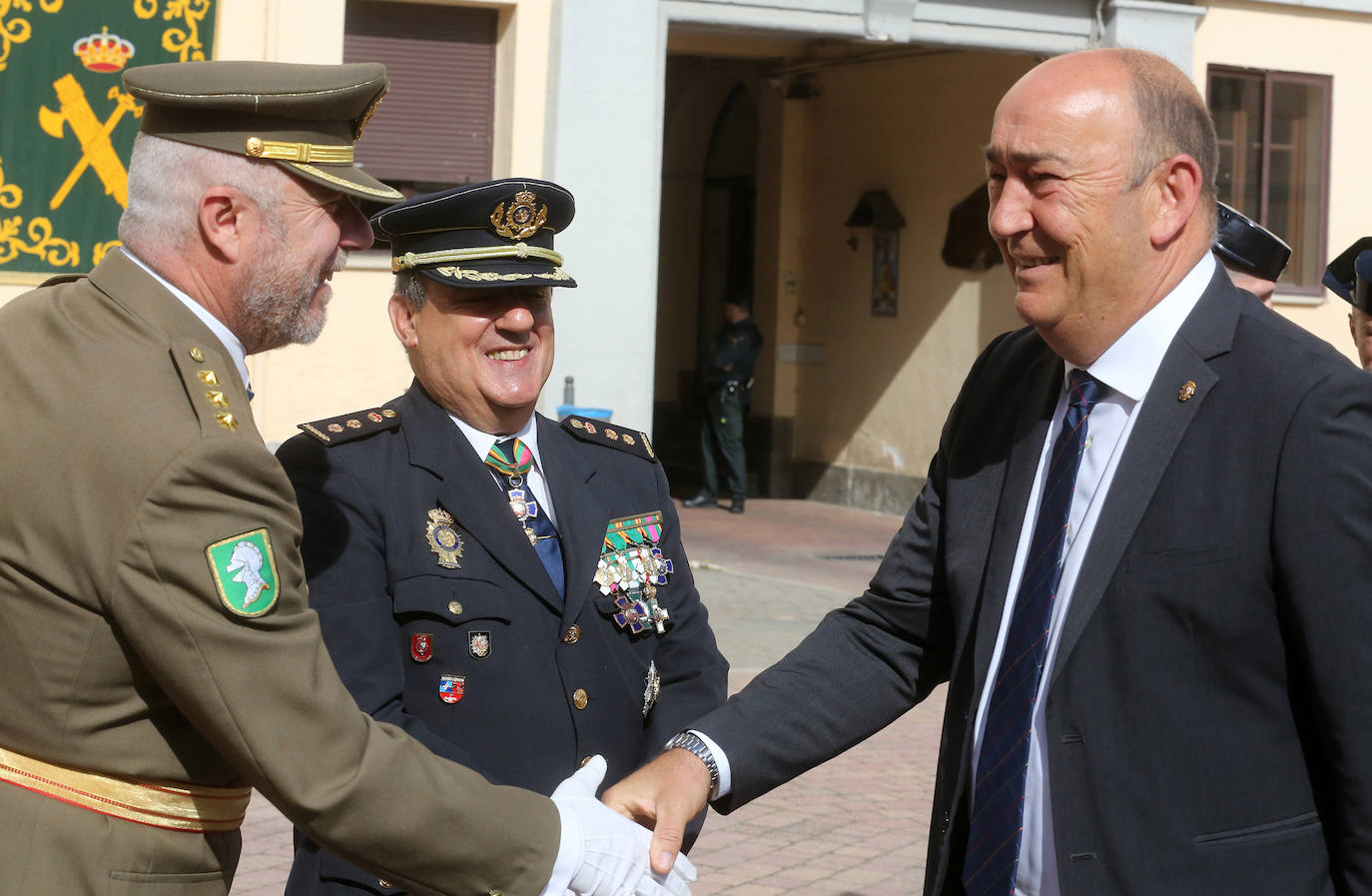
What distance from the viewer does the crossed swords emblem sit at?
10.1 metres

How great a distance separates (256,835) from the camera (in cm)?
595

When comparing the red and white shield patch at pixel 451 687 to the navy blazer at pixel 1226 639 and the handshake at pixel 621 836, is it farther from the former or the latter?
the navy blazer at pixel 1226 639

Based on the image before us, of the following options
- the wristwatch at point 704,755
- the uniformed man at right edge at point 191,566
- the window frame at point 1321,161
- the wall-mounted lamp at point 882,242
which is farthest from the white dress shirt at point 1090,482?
the wall-mounted lamp at point 882,242

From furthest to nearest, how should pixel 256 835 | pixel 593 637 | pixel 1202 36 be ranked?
1. pixel 1202 36
2. pixel 256 835
3. pixel 593 637

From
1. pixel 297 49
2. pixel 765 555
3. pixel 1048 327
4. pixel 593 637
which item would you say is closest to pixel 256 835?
pixel 593 637

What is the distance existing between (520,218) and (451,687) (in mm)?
976

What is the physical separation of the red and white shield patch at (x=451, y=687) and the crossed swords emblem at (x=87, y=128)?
7.82m

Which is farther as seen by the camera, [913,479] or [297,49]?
[913,479]

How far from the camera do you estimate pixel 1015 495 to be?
2.74 meters

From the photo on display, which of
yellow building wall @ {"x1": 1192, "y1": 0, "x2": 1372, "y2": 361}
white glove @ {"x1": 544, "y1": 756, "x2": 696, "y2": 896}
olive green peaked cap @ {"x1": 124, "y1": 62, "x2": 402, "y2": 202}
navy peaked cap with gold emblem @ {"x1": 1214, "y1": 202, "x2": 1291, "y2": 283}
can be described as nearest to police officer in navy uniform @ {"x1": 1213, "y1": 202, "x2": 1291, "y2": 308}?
navy peaked cap with gold emblem @ {"x1": 1214, "y1": 202, "x2": 1291, "y2": 283}

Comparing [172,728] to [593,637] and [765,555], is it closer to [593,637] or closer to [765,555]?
[593,637]

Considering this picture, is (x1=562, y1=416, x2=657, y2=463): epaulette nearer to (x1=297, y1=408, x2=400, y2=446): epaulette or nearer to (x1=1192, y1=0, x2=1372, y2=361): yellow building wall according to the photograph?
(x1=297, y1=408, x2=400, y2=446): epaulette

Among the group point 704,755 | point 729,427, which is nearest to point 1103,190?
point 704,755

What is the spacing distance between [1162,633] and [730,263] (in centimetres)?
1545
